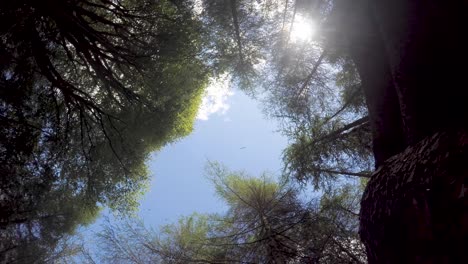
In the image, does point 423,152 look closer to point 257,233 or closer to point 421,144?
point 421,144

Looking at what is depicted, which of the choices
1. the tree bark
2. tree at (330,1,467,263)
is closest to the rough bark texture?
tree at (330,1,467,263)

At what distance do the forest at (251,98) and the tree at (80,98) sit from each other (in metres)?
0.03

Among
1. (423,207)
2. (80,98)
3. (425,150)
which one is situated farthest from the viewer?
(80,98)

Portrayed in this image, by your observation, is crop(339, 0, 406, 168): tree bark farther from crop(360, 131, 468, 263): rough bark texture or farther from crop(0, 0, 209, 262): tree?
crop(0, 0, 209, 262): tree

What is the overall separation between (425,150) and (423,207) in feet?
0.81

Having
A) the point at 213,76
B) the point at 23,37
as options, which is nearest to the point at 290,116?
the point at 213,76

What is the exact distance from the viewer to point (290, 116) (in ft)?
17.3

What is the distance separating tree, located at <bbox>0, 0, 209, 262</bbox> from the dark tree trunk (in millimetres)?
Result: 3392

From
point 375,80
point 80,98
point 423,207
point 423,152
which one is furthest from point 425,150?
point 80,98

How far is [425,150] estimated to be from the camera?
54.1 inches

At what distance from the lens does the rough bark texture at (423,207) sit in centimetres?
108

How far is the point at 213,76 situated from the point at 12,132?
280 centimetres

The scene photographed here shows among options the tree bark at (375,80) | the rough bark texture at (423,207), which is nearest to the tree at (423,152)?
the rough bark texture at (423,207)

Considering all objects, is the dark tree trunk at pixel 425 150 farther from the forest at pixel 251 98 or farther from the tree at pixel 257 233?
the tree at pixel 257 233
